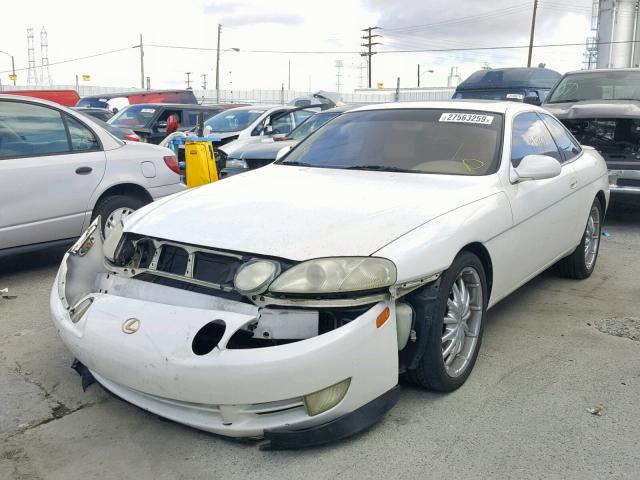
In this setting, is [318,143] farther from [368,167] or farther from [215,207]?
[215,207]

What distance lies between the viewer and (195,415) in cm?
265

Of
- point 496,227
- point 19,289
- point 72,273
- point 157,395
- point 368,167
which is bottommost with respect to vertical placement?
point 19,289

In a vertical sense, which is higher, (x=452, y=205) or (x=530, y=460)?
(x=452, y=205)

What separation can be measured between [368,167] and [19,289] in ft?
9.86

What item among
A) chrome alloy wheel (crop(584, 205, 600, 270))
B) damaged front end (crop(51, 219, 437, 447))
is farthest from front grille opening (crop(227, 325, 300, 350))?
chrome alloy wheel (crop(584, 205, 600, 270))

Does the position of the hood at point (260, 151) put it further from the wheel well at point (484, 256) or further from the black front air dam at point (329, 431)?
the black front air dam at point (329, 431)

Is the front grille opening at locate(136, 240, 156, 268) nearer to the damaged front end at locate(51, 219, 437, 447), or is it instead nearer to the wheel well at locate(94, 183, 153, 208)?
the damaged front end at locate(51, 219, 437, 447)

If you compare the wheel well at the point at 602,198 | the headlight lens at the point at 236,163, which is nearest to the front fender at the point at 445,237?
the wheel well at the point at 602,198

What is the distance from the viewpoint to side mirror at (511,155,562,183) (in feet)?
12.3

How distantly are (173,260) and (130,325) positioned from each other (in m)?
0.46

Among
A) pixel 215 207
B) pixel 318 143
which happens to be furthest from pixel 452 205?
pixel 318 143

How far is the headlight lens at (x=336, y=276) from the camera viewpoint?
8.64ft

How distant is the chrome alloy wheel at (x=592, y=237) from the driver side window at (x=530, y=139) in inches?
32.3

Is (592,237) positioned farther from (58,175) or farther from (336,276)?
(58,175)
